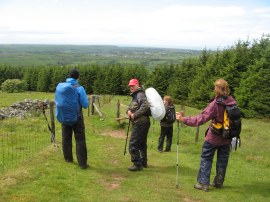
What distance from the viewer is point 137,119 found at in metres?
10.2

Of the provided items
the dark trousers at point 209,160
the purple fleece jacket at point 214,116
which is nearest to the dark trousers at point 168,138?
the dark trousers at point 209,160

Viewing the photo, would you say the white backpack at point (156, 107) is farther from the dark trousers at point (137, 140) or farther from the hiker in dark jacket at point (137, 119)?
the dark trousers at point (137, 140)

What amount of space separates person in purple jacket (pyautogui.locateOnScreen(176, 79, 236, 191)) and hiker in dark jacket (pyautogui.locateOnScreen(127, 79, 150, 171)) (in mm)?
1597

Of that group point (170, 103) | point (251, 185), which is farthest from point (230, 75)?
point (251, 185)

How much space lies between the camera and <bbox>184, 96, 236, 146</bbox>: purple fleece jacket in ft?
27.3

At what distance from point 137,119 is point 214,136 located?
2.52 meters

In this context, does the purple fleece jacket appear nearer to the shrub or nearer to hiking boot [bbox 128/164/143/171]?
hiking boot [bbox 128/164/143/171]

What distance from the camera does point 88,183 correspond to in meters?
8.89

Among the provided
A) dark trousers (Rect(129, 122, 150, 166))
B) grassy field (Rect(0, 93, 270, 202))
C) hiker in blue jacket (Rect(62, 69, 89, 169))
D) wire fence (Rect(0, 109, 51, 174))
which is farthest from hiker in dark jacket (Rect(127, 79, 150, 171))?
wire fence (Rect(0, 109, 51, 174))

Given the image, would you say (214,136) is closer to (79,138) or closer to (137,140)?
(137,140)

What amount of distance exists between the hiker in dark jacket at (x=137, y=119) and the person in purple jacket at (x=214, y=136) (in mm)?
→ 1597

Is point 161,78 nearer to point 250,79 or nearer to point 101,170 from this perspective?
point 250,79

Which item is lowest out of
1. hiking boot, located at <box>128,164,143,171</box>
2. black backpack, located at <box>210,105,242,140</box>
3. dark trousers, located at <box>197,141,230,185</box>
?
hiking boot, located at <box>128,164,143,171</box>

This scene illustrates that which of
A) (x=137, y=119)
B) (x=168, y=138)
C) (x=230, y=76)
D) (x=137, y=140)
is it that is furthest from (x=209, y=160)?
(x=230, y=76)
